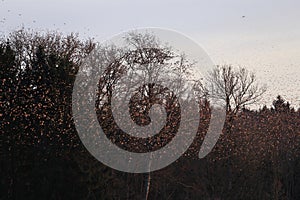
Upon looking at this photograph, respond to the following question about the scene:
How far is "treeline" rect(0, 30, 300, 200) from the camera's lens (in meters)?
19.9

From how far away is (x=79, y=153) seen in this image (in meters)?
19.8

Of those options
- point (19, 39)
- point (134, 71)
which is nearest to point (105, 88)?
point (134, 71)

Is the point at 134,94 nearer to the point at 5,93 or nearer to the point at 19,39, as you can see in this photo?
the point at 5,93

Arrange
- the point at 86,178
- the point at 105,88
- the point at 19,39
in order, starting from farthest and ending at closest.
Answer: the point at 19,39, the point at 105,88, the point at 86,178

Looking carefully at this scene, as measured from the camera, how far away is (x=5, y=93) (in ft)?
64.8

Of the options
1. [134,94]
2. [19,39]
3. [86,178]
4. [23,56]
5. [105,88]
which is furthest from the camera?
[19,39]

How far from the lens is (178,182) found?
22906mm

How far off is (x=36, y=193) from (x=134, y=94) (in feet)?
19.4

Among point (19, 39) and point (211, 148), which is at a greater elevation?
point (19, 39)

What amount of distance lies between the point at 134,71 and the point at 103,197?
6.45 m

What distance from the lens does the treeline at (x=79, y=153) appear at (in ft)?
65.3

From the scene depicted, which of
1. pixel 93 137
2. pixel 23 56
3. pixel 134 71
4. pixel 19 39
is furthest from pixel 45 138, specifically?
pixel 19 39

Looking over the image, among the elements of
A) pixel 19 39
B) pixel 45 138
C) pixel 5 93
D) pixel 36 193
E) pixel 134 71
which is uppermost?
pixel 19 39

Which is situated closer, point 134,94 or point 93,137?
point 93,137
